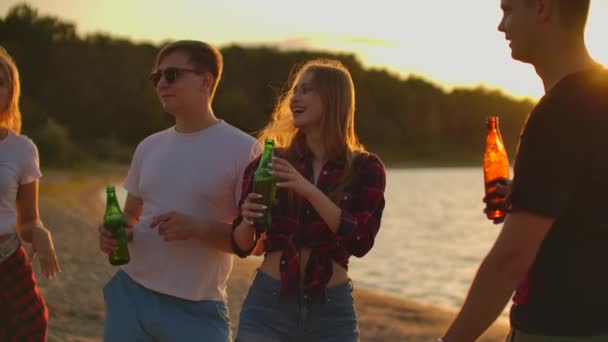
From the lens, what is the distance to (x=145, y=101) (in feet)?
210

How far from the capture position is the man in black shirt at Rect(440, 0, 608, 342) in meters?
2.20

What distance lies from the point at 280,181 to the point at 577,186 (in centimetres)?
151

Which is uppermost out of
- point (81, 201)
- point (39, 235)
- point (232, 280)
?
point (39, 235)

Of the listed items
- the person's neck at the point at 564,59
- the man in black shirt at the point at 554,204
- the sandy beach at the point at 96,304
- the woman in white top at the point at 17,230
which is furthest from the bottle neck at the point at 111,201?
the sandy beach at the point at 96,304

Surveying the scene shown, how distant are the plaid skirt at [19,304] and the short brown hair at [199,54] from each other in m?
1.15

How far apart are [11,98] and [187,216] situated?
1189mm

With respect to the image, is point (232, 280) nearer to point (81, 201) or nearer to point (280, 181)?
point (280, 181)

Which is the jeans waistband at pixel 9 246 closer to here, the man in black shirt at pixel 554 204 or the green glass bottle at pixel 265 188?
the green glass bottle at pixel 265 188

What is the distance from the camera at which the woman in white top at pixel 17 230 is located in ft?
13.9

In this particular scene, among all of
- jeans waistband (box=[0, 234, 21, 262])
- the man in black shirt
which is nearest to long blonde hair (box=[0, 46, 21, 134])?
jeans waistband (box=[0, 234, 21, 262])

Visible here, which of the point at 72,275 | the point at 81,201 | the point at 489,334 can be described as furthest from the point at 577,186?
the point at 81,201

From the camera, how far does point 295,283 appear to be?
3.68 m

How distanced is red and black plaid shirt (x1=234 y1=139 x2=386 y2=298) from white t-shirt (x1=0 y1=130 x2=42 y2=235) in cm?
123

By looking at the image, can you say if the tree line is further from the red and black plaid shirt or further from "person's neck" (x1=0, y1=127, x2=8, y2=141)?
the red and black plaid shirt
